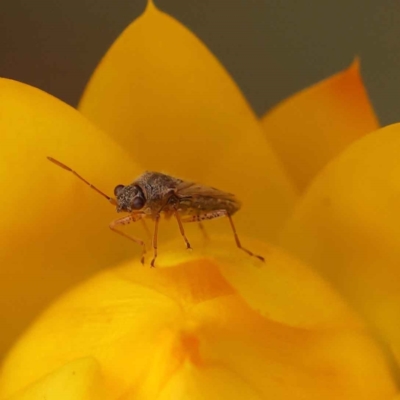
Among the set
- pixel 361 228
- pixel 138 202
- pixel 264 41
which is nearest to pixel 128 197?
pixel 138 202

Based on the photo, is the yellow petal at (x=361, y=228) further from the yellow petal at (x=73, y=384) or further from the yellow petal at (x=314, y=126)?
the yellow petal at (x=73, y=384)

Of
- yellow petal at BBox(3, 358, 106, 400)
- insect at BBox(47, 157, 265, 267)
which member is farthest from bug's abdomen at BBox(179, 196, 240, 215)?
yellow petal at BBox(3, 358, 106, 400)

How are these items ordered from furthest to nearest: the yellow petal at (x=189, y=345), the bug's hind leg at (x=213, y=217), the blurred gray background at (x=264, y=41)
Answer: the blurred gray background at (x=264, y=41), the bug's hind leg at (x=213, y=217), the yellow petal at (x=189, y=345)

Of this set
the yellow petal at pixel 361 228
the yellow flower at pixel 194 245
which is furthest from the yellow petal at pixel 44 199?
the yellow petal at pixel 361 228

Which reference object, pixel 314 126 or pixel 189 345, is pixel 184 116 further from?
pixel 189 345

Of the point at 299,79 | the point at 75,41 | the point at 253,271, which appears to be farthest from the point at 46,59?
the point at 253,271

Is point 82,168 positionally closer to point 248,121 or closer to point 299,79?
point 248,121
